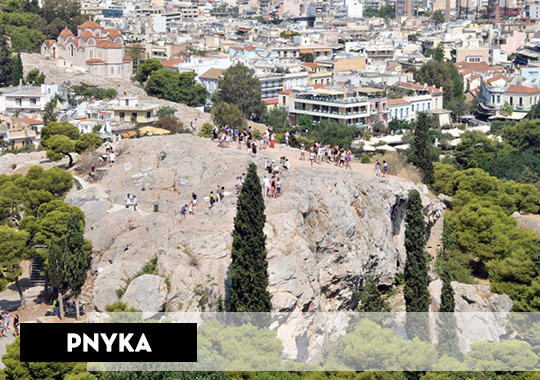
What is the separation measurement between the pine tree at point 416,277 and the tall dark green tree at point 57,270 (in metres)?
11.0

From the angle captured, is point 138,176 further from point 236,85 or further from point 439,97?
point 439,97

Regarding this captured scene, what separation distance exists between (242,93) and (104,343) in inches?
2126

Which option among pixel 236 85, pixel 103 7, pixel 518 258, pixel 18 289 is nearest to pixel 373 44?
pixel 236 85

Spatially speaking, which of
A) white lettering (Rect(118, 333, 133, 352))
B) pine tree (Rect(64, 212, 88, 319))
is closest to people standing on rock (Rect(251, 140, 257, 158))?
pine tree (Rect(64, 212, 88, 319))

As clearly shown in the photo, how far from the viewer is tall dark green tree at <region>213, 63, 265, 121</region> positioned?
2923 inches

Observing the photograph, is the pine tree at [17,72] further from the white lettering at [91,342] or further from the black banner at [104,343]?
the white lettering at [91,342]

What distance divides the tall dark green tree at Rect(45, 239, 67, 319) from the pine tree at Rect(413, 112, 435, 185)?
2157 centimetres

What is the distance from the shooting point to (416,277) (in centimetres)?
3078

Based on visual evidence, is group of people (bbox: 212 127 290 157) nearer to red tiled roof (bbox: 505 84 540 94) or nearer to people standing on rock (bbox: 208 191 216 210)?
people standing on rock (bbox: 208 191 216 210)

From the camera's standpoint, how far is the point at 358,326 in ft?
92.3

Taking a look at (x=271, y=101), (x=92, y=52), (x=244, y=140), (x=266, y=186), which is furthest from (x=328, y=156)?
(x=92, y=52)

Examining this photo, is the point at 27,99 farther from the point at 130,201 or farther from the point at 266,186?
the point at 266,186

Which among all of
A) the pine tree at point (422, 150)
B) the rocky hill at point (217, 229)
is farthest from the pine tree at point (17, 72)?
the pine tree at point (422, 150)

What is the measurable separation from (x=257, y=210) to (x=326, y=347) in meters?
4.78
